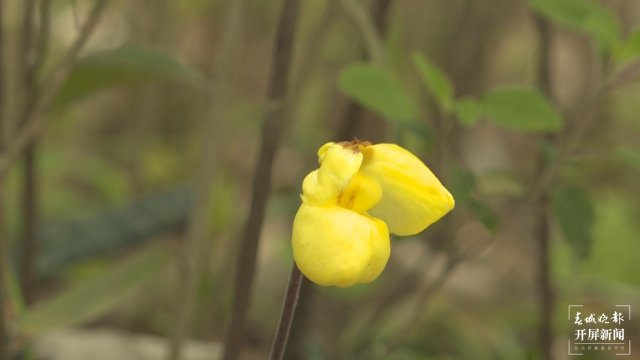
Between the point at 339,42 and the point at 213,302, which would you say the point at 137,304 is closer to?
the point at 213,302

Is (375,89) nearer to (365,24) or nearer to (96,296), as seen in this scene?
(365,24)

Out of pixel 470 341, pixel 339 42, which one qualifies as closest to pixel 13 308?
pixel 470 341

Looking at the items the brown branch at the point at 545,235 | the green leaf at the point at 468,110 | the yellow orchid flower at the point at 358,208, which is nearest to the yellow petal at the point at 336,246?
the yellow orchid flower at the point at 358,208

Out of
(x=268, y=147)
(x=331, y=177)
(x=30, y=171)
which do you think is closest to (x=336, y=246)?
(x=331, y=177)

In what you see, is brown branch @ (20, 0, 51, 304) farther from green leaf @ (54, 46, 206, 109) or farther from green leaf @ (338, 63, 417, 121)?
green leaf @ (338, 63, 417, 121)

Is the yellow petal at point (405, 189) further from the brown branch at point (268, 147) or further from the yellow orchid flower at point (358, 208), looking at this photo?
the brown branch at point (268, 147)
